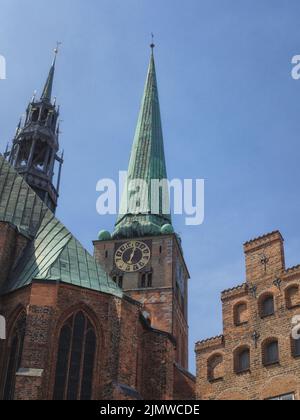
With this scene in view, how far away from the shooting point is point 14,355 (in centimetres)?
2347

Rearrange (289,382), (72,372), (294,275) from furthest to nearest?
1. (72,372)
2. (294,275)
3. (289,382)

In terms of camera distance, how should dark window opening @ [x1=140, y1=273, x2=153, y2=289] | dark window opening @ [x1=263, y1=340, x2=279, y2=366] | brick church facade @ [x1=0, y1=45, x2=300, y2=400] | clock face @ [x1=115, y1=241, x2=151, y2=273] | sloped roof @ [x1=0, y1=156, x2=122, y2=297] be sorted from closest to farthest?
dark window opening @ [x1=263, y1=340, x2=279, y2=366]
brick church facade @ [x1=0, y1=45, x2=300, y2=400]
sloped roof @ [x1=0, y1=156, x2=122, y2=297]
dark window opening @ [x1=140, y1=273, x2=153, y2=289]
clock face @ [x1=115, y1=241, x2=151, y2=273]

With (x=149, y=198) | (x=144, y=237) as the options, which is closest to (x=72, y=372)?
(x=144, y=237)

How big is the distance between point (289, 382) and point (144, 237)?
25703 millimetres

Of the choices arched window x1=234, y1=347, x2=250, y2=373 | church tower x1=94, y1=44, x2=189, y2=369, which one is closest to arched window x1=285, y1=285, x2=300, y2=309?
arched window x1=234, y1=347, x2=250, y2=373

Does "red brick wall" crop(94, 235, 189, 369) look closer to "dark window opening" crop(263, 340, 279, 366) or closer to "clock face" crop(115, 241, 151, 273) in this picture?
"clock face" crop(115, 241, 151, 273)

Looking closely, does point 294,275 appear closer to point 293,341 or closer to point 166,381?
point 293,341

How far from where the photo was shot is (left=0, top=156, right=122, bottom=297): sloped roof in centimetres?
2516

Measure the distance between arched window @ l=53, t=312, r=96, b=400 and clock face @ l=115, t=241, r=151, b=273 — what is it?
1829 cm

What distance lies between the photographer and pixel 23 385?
21578 millimetres

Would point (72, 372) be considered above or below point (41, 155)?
below

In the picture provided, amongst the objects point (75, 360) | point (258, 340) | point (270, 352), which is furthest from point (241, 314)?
point (75, 360)

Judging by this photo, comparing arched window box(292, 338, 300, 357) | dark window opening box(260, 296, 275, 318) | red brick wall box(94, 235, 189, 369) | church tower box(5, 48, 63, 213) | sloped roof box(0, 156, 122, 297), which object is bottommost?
arched window box(292, 338, 300, 357)

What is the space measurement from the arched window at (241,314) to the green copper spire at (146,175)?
2251 cm
